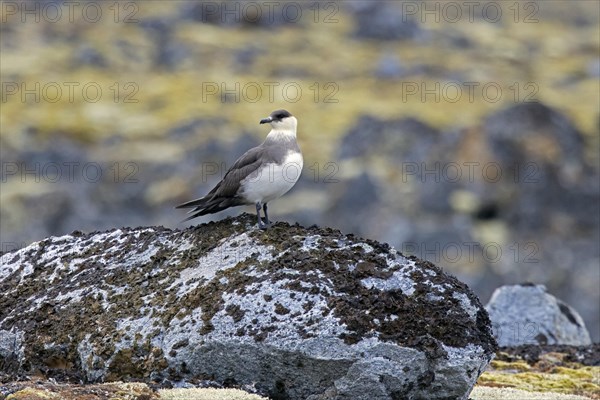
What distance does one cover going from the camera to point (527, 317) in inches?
1037

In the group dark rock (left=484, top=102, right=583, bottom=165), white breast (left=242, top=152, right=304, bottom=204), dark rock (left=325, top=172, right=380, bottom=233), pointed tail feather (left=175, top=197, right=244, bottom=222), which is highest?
white breast (left=242, top=152, right=304, bottom=204)

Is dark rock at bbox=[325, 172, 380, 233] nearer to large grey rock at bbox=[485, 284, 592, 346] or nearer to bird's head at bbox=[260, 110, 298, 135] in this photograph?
large grey rock at bbox=[485, 284, 592, 346]

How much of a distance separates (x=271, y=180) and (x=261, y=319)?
260 cm

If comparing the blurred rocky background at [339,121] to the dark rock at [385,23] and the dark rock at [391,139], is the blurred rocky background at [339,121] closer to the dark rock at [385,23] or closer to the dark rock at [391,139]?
the dark rock at [391,139]

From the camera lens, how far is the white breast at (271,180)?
1571cm

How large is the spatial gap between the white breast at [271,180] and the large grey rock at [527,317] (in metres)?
12.0

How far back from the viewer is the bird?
15727mm

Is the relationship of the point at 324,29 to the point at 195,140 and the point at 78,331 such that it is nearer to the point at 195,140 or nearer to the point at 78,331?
the point at 195,140

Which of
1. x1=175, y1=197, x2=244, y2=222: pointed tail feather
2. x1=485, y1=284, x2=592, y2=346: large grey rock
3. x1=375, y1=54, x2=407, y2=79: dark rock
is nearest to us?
x1=175, y1=197, x2=244, y2=222: pointed tail feather

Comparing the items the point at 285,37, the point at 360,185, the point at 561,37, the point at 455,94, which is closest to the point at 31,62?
the point at 285,37

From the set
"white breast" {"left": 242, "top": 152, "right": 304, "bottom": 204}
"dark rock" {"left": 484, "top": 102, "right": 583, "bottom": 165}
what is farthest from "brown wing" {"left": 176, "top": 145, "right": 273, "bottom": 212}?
"dark rock" {"left": 484, "top": 102, "right": 583, "bottom": 165}

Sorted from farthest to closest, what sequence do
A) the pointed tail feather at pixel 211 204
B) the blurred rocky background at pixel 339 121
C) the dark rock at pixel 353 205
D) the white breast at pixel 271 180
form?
the dark rock at pixel 353 205, the blurred rocky background at pixel 339 121, the pointed tail feather at pixel 211 204, the white breast at pixel 271 180

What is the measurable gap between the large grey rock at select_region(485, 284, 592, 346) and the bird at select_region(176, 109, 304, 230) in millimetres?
11948

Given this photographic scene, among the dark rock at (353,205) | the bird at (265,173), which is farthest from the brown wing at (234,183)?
the dark rock at (353,205)
